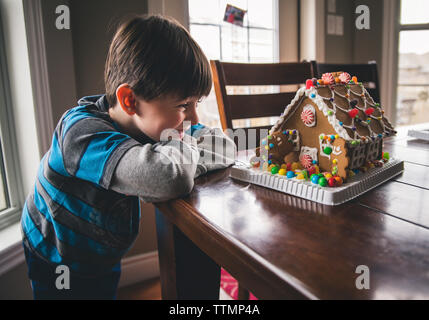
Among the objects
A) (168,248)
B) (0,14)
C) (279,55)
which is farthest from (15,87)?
(279,55)

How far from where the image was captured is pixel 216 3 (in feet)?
6.21

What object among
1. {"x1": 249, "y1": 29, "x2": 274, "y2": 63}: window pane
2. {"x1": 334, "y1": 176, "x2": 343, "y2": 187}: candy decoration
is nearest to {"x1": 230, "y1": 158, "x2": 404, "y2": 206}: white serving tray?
{"x1": 334, "y1": 176, "x2": 343, "y2": 187}: candy decoration

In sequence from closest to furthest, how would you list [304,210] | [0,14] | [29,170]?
[304,210], [0,14], [29,170]

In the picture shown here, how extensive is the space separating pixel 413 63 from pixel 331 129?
2.84 meters

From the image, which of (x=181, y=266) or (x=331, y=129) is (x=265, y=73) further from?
(x=181, y=266)

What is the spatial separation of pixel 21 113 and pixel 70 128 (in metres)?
0.73

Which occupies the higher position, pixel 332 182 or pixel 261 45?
pixel 261 45

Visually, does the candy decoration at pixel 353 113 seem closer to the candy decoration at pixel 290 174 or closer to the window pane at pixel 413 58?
the candy decoration at pixel 290 174

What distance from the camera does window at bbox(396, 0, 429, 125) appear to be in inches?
105

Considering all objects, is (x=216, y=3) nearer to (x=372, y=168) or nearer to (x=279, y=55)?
(x=279, y=55)

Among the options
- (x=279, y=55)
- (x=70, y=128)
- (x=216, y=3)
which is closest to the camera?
(x=70, y=128)

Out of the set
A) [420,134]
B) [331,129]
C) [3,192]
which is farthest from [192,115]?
[3,192]

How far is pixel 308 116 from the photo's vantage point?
2.10 feet

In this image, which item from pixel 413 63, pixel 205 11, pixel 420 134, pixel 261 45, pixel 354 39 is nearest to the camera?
pixel 420 134
